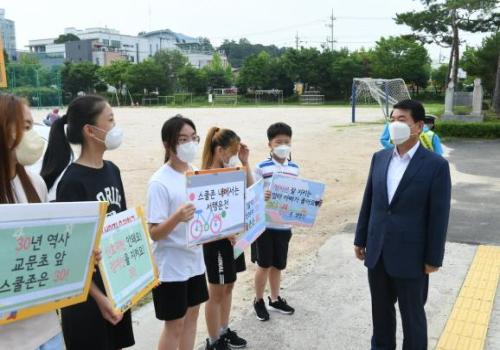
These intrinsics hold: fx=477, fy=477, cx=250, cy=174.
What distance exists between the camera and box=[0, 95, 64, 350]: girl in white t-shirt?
199cm

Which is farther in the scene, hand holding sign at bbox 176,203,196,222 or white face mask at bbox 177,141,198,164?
white face mask at bbox 177,141,198,164

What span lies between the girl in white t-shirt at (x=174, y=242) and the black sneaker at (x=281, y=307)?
1421 mm

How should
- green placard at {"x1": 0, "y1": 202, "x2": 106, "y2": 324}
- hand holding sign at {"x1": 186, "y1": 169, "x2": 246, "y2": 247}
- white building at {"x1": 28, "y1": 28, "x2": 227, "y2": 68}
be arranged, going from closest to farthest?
green placard at {"x1": 0, "y1": 202, "x2": 106, "y2": 324} → hand holding sign at {"x1": 186, "y1": 169, "x2": 246, "y2": 247} → white building at {"x1": 28, "y1": 28, "x2": 227, "y2": 68}

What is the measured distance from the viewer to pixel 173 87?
75062 mm

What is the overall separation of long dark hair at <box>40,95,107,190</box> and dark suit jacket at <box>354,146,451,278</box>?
194 centimetres

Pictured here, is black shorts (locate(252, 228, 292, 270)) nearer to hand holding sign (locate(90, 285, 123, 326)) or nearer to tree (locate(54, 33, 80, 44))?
hand holding sign (locate(90, 285, 123, 326))

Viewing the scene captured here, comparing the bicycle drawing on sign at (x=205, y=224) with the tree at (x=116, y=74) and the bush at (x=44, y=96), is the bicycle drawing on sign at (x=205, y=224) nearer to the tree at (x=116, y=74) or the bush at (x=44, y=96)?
the bush at (x=44, y=96)

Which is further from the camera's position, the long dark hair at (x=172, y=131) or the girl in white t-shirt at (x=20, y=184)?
the long dark hair at (x=172, y=131)

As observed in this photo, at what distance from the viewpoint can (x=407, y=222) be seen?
124 inches

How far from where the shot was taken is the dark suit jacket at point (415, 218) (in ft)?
10.1

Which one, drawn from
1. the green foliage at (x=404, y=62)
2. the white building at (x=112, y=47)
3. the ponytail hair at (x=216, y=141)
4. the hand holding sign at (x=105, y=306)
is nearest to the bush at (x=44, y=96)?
the green foliage at (x=404, y=62)

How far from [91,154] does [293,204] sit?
2.01 metres

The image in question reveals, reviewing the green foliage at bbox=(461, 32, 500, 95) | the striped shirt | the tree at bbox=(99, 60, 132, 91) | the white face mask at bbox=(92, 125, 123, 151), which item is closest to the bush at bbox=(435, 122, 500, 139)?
the green foliage at bbox=(461, 32, 500, 95)

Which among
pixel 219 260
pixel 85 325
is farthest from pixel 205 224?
pixel 85 325
